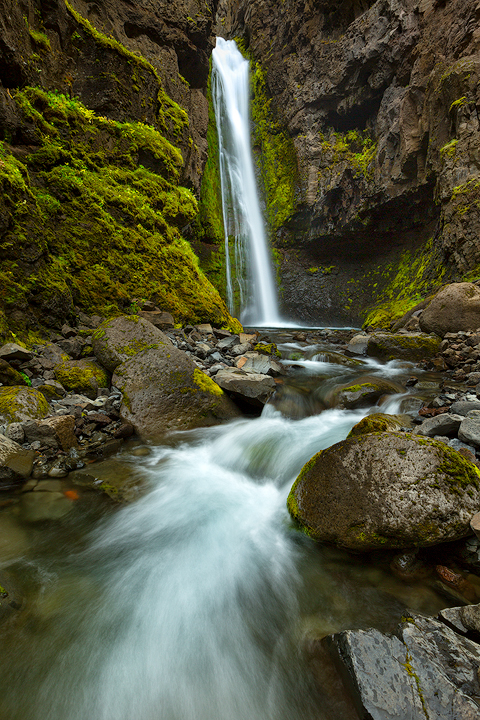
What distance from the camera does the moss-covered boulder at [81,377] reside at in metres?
4.56

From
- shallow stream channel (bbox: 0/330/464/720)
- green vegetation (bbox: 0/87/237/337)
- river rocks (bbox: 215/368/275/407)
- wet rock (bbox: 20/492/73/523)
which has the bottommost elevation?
shallow stream channel (bbox: 0/330/464/720)

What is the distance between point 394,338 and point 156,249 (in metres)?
6.72

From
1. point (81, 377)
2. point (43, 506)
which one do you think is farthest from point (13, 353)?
point (43, 506)

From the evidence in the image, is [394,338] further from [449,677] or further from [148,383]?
[449,677]

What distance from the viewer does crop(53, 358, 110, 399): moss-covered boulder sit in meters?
4.56

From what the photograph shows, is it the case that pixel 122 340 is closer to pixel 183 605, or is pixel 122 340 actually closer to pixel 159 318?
pixel 159 318

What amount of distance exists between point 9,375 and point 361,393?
518cm

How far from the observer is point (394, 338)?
7.61 meters

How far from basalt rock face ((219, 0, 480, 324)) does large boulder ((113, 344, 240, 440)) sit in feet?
33.6

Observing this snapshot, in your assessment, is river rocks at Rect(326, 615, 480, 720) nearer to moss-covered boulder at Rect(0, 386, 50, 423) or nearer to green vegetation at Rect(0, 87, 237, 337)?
moss-covered boulder at Rect(0, 386, 50, 423)

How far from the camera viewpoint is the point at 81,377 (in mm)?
4648

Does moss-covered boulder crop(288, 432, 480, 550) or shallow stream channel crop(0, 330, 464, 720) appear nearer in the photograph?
shallow stream channel crop(0, 330, 464, 720)

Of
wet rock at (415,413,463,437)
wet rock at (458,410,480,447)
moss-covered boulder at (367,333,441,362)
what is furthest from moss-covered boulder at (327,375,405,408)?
moss-covered boulder at (367,333,441,362)

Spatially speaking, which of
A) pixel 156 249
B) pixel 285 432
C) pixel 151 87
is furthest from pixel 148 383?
pixel 151 87
